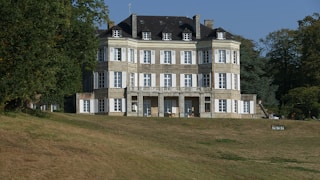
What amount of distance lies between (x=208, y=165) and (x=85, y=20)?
18.4 m

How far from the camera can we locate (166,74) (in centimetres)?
7788

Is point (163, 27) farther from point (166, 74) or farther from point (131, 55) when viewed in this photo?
point (131, 55)

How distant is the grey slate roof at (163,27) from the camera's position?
257 feet

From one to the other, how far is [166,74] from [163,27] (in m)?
6.30

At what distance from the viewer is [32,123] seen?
2953 centimetres

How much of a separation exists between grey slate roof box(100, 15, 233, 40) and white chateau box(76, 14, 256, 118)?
0.12 m

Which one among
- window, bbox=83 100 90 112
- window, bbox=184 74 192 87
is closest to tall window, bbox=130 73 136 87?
window, bbox=83 100 90 112

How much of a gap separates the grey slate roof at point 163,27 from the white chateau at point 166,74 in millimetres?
118

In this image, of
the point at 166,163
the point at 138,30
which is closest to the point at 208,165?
the point at 166,163

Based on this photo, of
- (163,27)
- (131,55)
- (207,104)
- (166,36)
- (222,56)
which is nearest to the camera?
(207,104)

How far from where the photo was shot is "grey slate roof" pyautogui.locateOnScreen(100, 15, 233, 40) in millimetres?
78375

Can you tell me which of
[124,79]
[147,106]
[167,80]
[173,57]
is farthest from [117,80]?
[173,57]

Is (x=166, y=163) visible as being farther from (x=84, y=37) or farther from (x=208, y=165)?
(x=84, y=37)

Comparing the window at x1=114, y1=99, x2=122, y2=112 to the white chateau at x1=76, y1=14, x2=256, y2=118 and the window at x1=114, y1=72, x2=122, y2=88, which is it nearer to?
the white chateau at x1=76, y1=14, x2=256, y2=118
